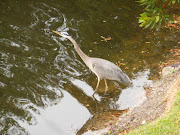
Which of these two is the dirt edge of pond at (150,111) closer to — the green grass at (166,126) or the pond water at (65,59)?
the green grass at (166,126)

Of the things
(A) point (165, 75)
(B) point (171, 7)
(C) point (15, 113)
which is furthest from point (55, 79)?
(B) point (171, 7)

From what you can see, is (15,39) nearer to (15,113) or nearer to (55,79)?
(55,79)

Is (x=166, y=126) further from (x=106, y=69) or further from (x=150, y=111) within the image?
(x=106, y=69)

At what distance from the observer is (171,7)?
41.8 feet

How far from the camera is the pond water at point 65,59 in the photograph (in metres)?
7.03

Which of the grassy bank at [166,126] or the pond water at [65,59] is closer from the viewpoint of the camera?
the grassy bank at [166,126]

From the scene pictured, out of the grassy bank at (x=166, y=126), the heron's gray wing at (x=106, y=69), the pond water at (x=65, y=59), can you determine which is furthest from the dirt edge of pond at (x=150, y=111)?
the heron's gray wing at (x=106, y=69)

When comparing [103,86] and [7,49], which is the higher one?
[7,49]

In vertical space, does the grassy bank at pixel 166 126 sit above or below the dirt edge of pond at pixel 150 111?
above

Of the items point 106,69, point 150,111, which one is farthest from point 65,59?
point 150,111

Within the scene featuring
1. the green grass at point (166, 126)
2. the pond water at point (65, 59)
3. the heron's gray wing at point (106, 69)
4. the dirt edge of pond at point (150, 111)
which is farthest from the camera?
the heron's gray wing at point (106, 69)

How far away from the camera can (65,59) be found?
906 centimetres

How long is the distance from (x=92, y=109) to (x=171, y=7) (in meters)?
7.57

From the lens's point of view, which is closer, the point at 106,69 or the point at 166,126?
the point at 166,126
